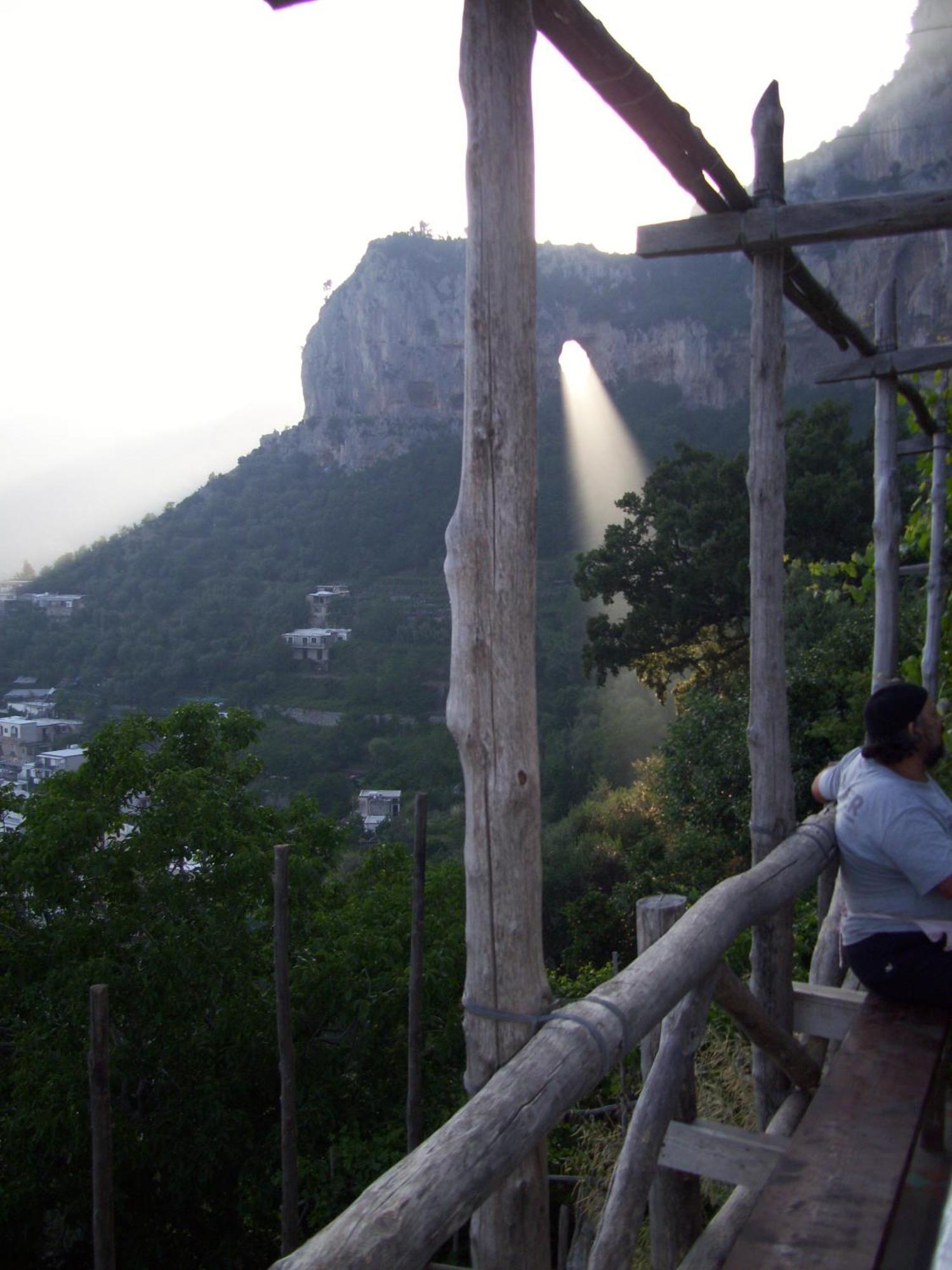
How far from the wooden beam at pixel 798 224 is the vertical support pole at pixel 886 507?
231 centimetres

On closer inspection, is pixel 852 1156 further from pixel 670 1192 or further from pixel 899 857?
pixel 899 857

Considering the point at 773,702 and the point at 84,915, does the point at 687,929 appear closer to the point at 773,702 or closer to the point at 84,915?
the point at 773,702

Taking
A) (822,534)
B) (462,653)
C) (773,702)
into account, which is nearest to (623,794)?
(822,534)

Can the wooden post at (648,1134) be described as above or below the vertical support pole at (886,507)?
below

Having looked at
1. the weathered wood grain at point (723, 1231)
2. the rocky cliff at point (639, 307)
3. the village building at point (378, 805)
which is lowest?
the village building at point (378, 805)

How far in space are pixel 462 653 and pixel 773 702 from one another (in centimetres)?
166

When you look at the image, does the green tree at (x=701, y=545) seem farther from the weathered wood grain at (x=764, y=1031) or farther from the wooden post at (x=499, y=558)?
the wooden post at (x=499, y=558)

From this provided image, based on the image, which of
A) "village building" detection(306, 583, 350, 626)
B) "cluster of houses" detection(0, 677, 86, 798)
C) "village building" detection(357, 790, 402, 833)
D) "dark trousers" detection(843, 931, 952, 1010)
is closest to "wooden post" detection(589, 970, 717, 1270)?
"dark trousers" detection(843, 931, 952, 1010)

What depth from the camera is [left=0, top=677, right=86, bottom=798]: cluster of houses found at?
81.7 ft

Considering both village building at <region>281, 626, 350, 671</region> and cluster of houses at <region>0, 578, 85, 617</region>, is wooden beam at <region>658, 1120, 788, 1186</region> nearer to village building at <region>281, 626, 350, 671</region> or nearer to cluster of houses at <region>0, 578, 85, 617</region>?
village building at <region>281, 626, 350, 671</region>

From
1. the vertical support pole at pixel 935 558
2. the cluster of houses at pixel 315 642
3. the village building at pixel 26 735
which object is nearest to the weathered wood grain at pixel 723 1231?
the vertical support pole at pixel 935 558

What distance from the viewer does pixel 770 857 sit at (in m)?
2.83

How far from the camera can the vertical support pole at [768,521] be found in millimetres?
3074

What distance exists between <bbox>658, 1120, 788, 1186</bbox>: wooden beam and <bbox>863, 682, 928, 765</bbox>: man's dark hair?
0.96m
